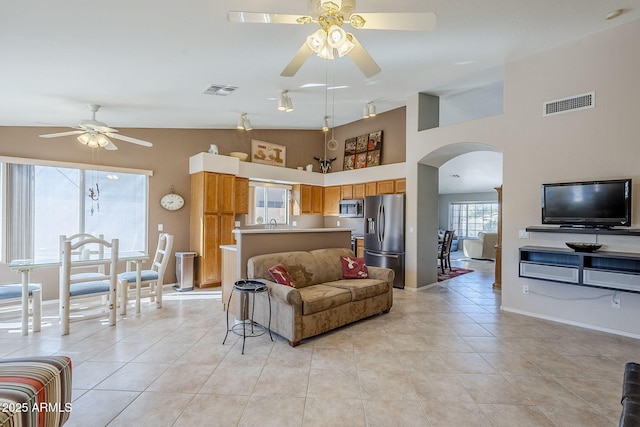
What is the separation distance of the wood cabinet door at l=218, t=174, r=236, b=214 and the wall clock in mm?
801

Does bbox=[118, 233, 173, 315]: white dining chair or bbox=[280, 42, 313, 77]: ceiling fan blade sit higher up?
bbox=[280, 42, 313, 77]: ceiling fan blade

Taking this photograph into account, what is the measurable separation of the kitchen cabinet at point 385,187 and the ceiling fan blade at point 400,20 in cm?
408

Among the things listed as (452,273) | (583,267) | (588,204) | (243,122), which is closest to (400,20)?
(588,204)

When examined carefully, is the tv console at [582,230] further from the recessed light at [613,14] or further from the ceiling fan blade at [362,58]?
the ceiling fan blade at [362,58]

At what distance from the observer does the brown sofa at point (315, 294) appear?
3083 mm

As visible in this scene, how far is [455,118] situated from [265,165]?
4609 mm

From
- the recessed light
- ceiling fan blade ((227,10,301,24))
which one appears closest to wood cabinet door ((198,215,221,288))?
ceiling fan blade ((227,10,301,24))

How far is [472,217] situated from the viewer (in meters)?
12.1

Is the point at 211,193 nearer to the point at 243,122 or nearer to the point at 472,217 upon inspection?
the point at 243,122

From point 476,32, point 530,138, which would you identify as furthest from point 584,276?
point 476,32

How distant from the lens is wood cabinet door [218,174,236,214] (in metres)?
5.70

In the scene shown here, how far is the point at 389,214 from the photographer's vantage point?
5.75 m

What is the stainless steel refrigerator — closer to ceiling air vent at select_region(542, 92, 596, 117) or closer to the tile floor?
the tile floor

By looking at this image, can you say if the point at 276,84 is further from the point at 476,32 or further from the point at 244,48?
the point at 476,32
